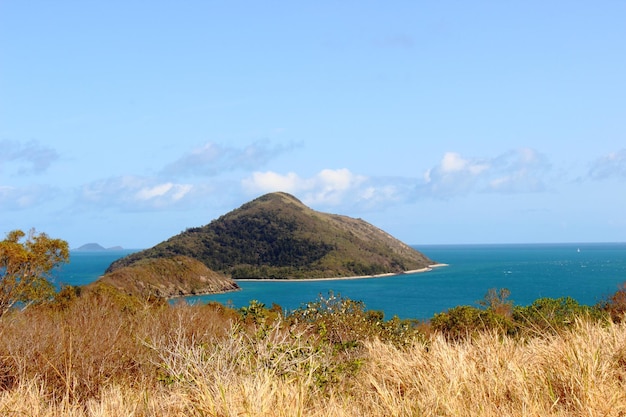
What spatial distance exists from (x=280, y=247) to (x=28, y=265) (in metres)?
116

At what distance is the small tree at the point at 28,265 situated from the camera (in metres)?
33.3

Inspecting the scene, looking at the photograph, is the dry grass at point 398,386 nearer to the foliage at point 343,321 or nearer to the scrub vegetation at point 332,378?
the scrub vegetation at point 332,378

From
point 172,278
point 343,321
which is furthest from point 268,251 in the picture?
point 343,321

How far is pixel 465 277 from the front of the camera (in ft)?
460

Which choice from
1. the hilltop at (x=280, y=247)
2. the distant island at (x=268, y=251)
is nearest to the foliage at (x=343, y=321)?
the distant island at (x=268, y=251)

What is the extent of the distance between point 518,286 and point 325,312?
103 meters

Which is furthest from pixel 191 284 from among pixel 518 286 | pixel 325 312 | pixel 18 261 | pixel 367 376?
pixel 367 376

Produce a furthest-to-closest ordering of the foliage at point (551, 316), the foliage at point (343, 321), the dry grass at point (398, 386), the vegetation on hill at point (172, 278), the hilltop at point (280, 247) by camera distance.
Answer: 1. the hilltop at point (280, 247)
2. the vegetation on hill at point (172, 278)
3. the foliage at point (343, 321)
4. the foliage at point (551, 316)
5. the dry grass at point (398, 386)

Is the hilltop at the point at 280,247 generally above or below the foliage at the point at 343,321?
above

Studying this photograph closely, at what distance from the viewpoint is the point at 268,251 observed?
151m

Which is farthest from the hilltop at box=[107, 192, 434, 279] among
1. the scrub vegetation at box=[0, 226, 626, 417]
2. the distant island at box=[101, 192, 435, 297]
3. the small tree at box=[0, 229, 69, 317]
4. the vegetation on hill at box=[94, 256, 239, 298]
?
the scrub vegetation at box=[0, 226, 626, 417]

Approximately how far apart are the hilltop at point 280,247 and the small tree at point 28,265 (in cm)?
10148

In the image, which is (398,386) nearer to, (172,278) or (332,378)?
(332,378)

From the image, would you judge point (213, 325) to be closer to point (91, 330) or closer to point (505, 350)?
point (91, 330)
